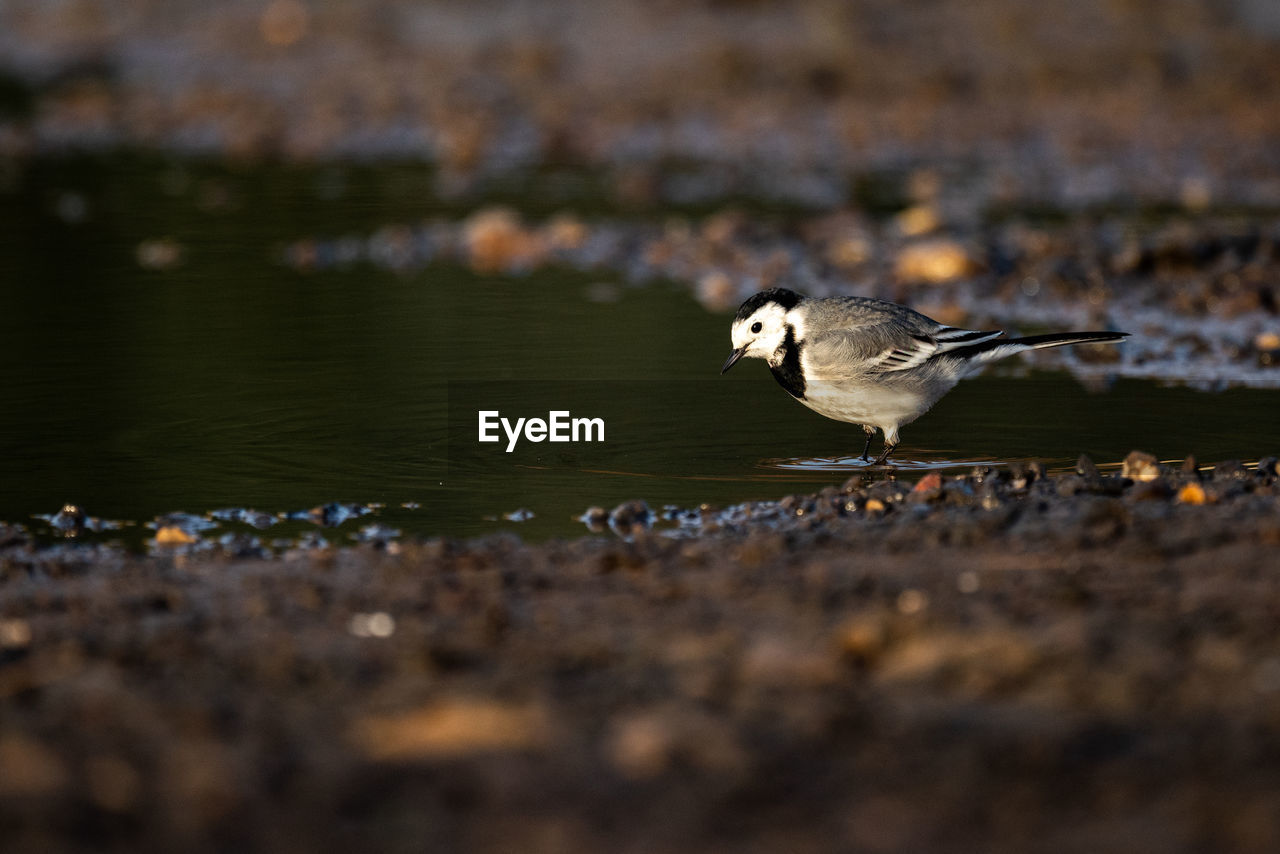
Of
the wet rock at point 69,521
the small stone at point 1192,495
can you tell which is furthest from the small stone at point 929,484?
the wet rock at point 69,521

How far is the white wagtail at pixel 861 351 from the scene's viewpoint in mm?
6574

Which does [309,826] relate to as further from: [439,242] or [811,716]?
[439,242]

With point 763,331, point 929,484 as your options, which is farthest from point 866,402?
point 929,484

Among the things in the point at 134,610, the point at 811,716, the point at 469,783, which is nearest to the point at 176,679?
the point at 134,610

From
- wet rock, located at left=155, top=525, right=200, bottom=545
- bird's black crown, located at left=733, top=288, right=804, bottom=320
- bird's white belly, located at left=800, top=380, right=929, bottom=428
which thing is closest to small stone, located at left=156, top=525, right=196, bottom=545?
wet rock, located at left=155, top=525, right=200, bottom=545

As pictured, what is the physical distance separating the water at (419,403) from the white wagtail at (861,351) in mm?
312

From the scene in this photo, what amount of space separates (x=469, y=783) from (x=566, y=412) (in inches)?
172

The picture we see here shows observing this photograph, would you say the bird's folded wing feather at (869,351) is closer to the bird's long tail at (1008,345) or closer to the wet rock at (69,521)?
the bird's long tail at (1008,345)

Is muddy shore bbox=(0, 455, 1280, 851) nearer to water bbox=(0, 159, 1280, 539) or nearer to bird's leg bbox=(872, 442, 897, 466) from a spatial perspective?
water bbox=(0, 159, 1280, 539)

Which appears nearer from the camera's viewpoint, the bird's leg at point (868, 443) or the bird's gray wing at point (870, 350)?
the bird's gray wing at point (870, 350)

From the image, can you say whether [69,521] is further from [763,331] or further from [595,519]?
[763,331]

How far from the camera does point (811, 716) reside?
11.7 feet

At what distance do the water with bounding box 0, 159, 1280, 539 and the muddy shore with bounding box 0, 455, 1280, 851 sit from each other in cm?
117
